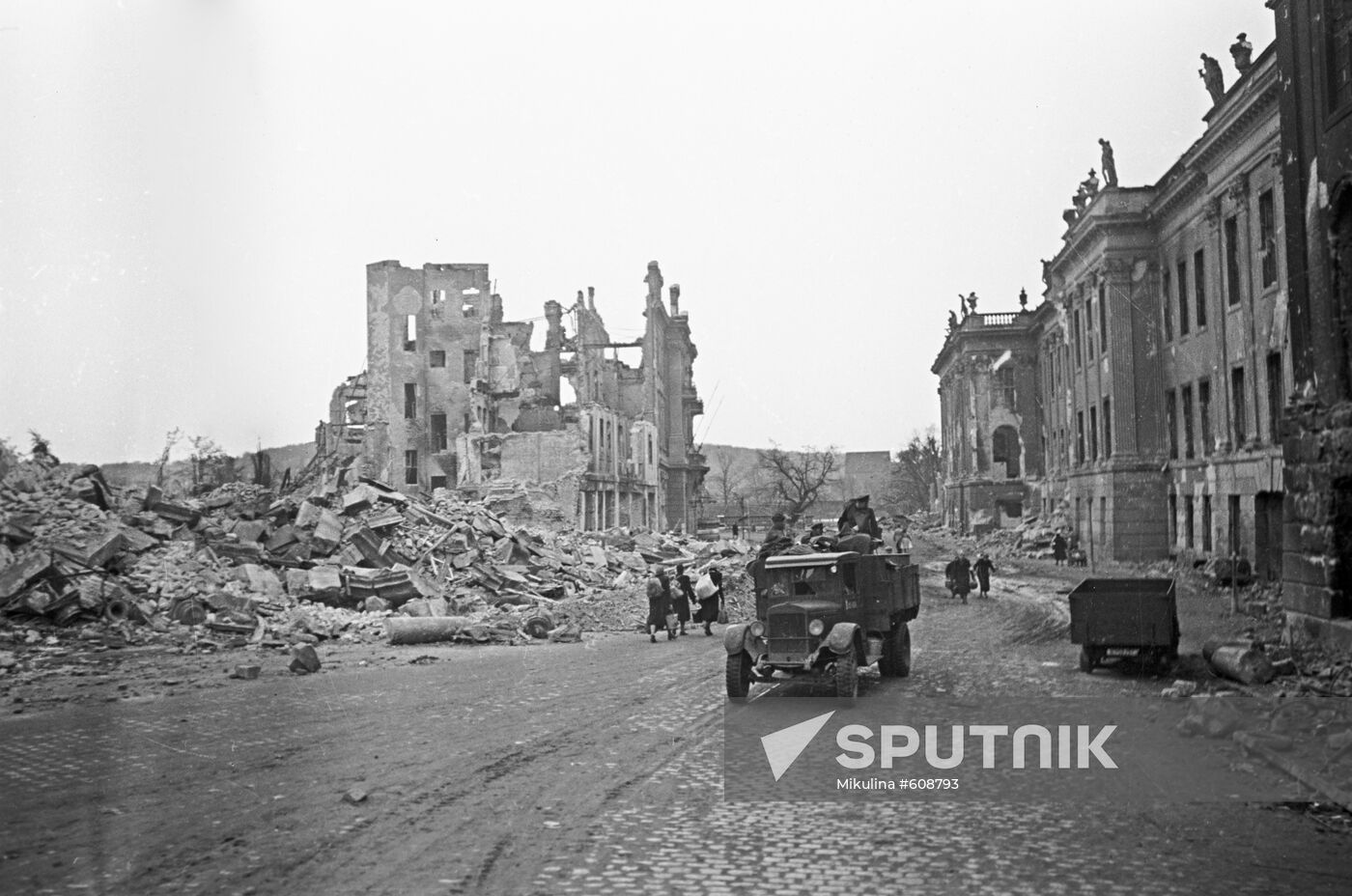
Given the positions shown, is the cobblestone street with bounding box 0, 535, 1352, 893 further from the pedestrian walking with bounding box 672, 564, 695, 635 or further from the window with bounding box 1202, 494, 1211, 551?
the window with bounding box 1202, 494, 1211, 551

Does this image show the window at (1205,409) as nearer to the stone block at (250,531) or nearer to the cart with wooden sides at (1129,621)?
the cart with wooden sides at (1129,621)

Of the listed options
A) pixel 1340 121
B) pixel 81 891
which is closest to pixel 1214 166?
pixel 1340 121

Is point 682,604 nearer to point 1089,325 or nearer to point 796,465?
point 1089,325

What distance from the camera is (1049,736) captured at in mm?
11156

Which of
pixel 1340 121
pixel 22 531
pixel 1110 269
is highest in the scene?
pixel 1110 269

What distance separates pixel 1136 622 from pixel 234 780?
11429mm

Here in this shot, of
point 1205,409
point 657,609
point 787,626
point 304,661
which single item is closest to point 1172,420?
point 1205,409

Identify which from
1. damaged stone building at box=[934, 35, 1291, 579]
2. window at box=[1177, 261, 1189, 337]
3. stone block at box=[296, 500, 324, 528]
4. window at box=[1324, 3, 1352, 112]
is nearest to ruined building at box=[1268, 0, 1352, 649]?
window at box=[1324, 3, 1352, 112]

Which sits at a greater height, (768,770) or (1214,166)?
(1214,166)

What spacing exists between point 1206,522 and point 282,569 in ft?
86.4

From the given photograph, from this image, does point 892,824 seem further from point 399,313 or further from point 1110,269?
point 399,313

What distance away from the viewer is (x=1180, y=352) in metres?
36.7

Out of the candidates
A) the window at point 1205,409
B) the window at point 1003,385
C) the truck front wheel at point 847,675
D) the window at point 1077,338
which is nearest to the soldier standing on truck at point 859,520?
the truck front wheel at point 847,675

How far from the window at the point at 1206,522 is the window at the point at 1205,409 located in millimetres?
1386
